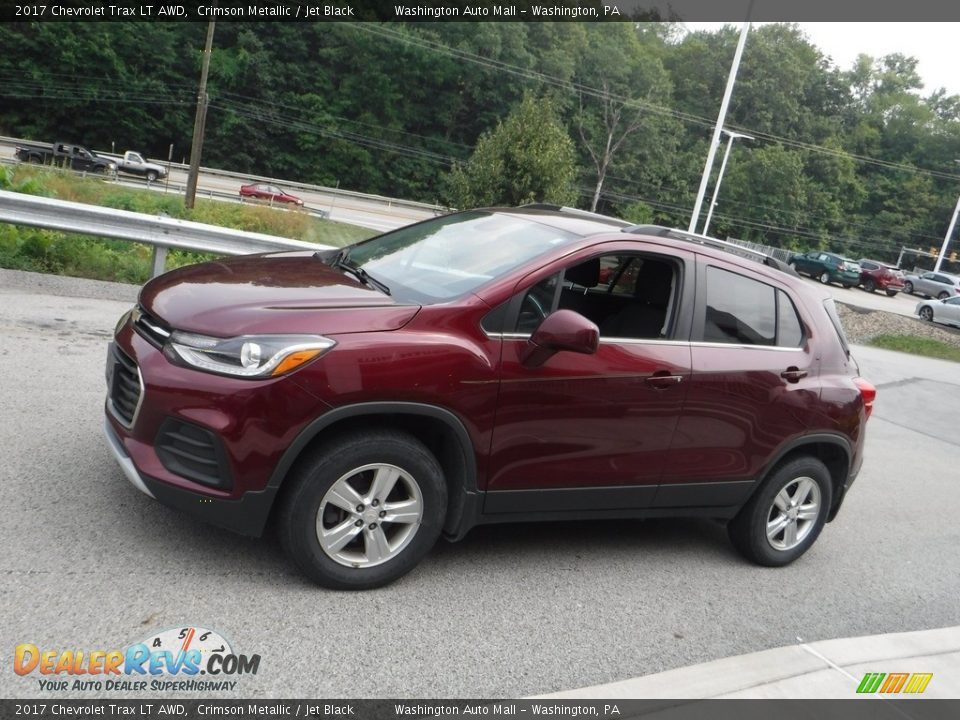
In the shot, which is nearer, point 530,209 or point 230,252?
point 530,209

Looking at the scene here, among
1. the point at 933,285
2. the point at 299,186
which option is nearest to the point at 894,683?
the point at 933,285

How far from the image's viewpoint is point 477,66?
72.0 meters

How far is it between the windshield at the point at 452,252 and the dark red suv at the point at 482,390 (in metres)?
0.02

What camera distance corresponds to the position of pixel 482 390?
12.9 feet

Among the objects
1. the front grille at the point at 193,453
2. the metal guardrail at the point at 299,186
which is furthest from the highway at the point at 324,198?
the front grille at the point at 193,453

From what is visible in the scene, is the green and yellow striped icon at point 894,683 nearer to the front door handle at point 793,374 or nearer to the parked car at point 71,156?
the front door handle at point 793,374

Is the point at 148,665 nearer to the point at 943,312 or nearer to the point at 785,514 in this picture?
the point at 785,514

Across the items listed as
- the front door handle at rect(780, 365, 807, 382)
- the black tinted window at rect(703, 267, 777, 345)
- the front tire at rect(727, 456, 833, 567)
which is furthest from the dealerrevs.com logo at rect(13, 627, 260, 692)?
the front door handle at rect(780, 365, 807, 382)

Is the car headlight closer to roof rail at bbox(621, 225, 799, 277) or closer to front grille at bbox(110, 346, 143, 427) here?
front grille at bbox(110, 346, 143, 427)

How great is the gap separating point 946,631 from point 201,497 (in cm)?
409

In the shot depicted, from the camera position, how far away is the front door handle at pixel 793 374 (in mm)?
4928

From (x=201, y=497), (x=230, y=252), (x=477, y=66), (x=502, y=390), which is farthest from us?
(x=477, y=66)

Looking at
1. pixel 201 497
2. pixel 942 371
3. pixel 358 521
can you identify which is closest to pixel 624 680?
pixel 358 521

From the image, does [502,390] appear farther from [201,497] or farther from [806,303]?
[806,303]
